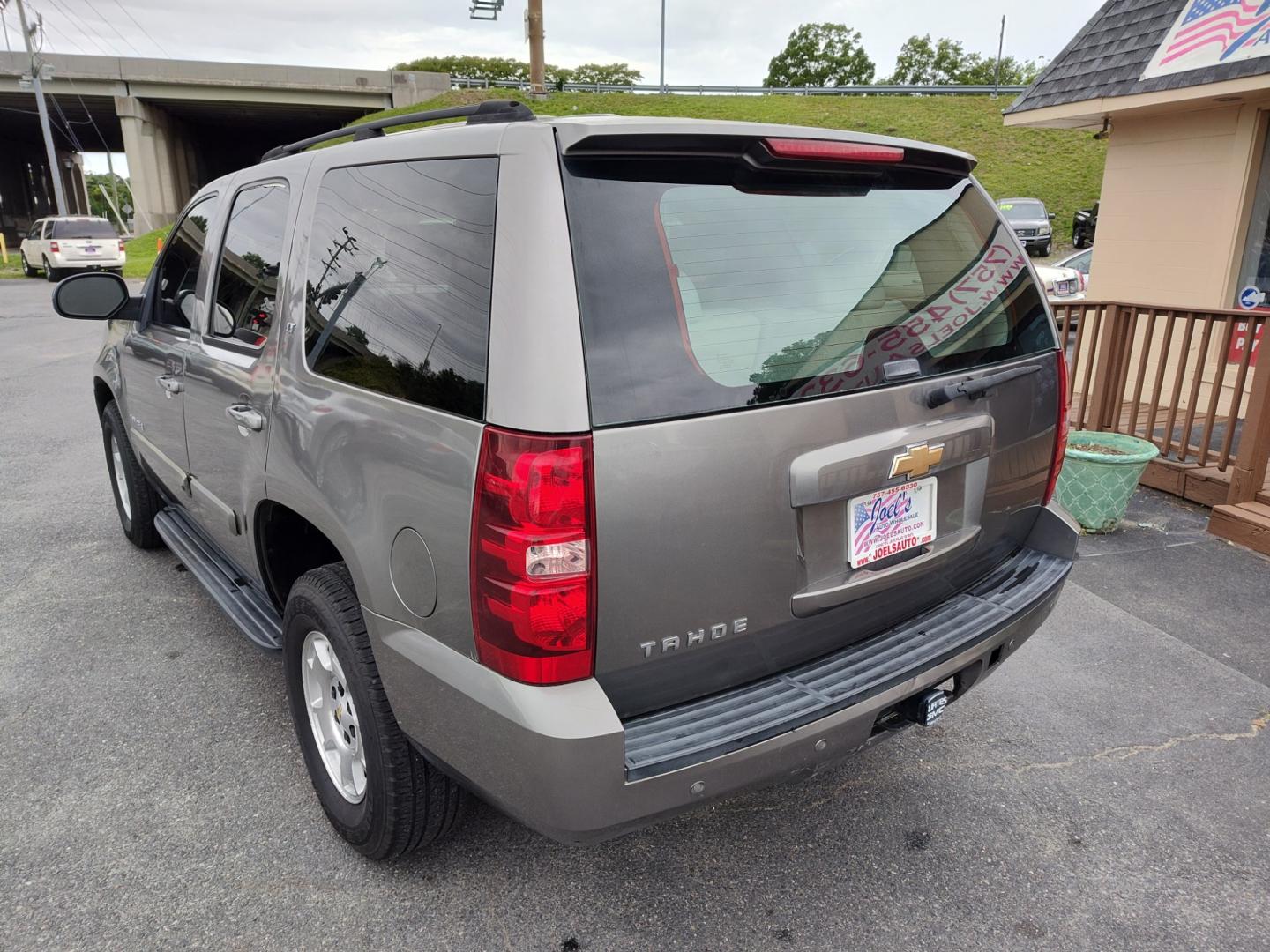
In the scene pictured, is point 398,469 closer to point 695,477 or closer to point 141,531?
point 695,477

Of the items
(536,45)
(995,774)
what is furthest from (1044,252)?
(995,774)

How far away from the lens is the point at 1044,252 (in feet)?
77.2

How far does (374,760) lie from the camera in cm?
224

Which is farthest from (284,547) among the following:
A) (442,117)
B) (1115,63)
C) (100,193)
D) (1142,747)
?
(100,193)

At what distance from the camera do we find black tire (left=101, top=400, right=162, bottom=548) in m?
4.46

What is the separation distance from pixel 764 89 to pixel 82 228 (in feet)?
117

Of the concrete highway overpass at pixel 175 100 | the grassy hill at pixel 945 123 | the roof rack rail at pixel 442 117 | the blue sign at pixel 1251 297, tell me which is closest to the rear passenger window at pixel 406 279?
the roof rack rail at pixel 442 117

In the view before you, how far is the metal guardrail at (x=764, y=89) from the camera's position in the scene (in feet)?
147

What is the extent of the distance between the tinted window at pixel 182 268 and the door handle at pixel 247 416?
2.62ft

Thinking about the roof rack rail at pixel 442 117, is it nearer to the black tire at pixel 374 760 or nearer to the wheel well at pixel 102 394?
the black tire at pixel 374 760

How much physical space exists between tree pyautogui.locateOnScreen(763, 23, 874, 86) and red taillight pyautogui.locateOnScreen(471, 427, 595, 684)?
80.2 m

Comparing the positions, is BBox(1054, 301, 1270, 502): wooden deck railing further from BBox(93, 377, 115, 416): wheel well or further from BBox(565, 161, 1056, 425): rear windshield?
BBox(93, 377, 115, 416): wheel well

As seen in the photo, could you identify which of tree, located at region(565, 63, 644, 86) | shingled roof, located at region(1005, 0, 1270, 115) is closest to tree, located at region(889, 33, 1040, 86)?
tree, located at region(565, 63, 644, 86)

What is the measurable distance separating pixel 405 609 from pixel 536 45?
30663mm
